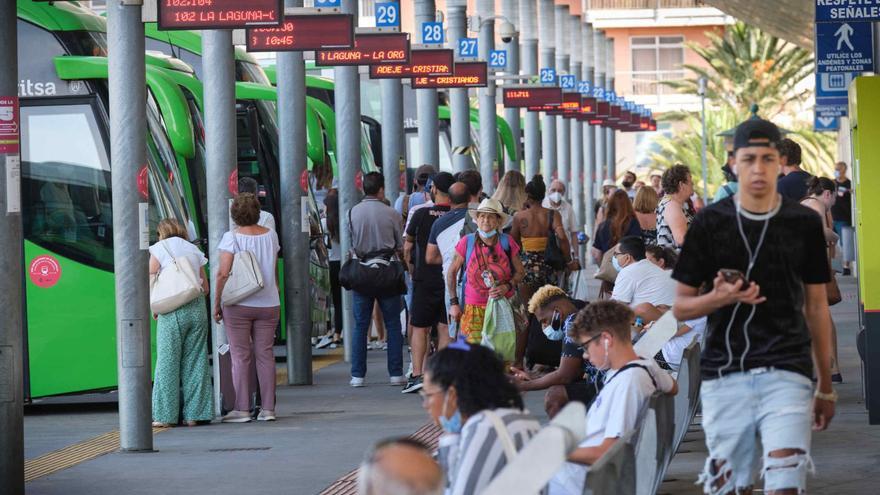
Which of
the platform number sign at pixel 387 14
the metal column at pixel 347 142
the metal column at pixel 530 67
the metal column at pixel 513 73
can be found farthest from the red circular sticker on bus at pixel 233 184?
the metal column at pixel 530 67

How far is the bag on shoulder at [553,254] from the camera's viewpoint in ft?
55.2

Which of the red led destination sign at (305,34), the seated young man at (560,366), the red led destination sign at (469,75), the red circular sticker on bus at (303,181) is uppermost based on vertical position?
the red led destination sign at (469,75)

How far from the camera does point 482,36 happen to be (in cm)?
3597

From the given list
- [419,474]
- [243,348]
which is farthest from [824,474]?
[419,474]

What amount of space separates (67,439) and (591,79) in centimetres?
5632

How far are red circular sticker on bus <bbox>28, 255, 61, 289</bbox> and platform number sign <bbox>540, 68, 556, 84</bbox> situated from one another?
27465mm

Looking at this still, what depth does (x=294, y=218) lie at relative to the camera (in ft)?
57.0

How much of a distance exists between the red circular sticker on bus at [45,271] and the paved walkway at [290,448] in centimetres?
109

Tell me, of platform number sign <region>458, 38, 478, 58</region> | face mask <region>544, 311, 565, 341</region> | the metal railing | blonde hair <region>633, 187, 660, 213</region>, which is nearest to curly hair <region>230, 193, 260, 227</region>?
face mask <region>544, 311, 565, 341</region>

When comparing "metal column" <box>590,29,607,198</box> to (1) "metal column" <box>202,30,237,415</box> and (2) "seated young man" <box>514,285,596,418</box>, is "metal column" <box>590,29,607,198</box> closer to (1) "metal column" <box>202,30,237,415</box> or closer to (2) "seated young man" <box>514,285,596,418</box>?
(1) "metal column" <box>202,30,237,415</box>

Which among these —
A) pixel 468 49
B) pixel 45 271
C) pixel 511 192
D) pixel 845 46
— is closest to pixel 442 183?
pixel 511 192

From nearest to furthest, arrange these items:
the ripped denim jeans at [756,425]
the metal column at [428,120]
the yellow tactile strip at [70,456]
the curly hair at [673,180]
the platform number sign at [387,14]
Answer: the ripped denim jeans at [756,425], the yellow tactile strip at [70,456], the curly hair at [673,180], the platform number sign at [387,14], the metal column at [428,120]

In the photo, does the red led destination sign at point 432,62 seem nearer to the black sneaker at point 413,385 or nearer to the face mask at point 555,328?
the black sneaker at point 413,385

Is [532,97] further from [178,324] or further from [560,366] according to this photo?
[560,366]
